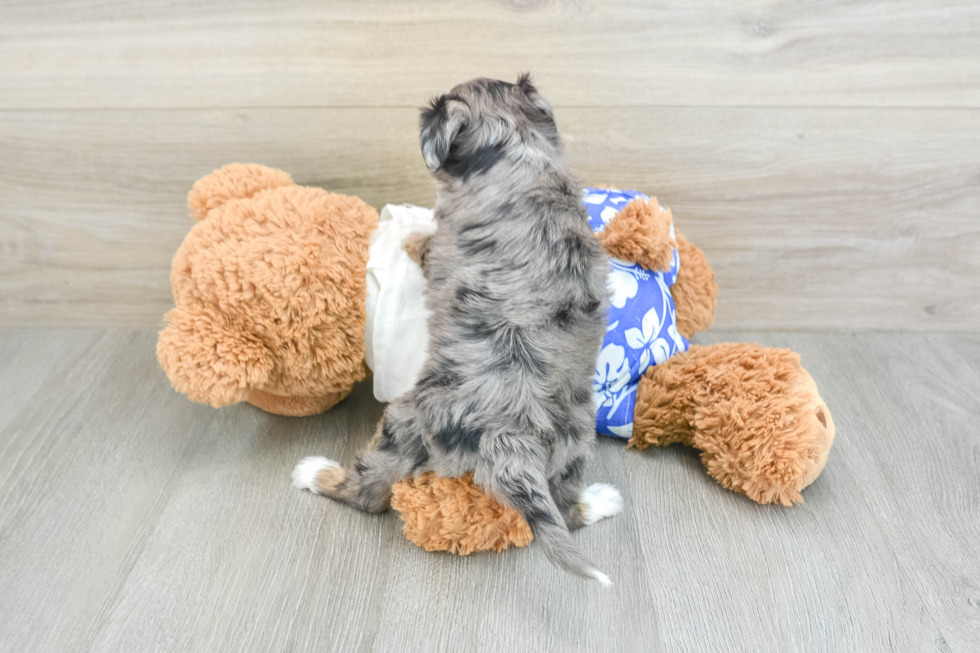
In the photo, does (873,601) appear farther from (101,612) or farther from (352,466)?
(101,612)

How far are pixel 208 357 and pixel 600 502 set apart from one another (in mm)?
728

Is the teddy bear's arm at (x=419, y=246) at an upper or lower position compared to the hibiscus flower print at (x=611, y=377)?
upper

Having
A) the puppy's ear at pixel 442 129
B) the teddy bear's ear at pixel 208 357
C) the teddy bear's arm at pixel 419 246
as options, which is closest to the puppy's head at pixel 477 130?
the puppy's ear at pixel 442 129

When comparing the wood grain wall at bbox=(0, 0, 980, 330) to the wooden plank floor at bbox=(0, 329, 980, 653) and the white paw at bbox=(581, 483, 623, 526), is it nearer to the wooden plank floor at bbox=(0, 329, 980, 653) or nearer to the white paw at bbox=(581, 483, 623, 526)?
the wooden plank floor at bbox=(0, 329, 980, 653)

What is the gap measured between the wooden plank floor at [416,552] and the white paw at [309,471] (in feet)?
0.09

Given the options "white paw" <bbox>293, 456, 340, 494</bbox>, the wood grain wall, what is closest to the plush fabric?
"white paw" <bbox>293, 456, 340, 494</bbox>

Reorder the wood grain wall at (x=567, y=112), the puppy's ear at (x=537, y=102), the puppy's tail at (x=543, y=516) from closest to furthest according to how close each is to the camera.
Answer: the puppy's tail at (x=543, y=516)
the puppy's ear at (x=537, y=102)
the wood grain wall at (x=567, y=112)

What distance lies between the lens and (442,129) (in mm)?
1022

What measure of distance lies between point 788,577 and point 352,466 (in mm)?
759

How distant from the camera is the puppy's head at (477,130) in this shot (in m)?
1.03

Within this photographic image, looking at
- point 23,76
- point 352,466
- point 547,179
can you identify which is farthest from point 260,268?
point 23,76

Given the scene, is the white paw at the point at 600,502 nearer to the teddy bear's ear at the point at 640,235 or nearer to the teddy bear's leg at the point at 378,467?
the teddy bear's leg at the point at 378,467

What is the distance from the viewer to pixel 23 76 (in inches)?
55.2

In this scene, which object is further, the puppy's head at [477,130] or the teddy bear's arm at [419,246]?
the teddy bear's arm at [419,246]
